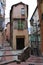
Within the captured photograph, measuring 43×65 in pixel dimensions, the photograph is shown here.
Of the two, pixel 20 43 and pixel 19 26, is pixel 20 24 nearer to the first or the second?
pixel 19 26

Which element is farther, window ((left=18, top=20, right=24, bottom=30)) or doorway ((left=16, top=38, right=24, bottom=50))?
doorway ((left=16, top=38, right=24, bottom=50))

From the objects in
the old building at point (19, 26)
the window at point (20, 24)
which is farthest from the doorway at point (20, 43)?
the window at point (20, 24)

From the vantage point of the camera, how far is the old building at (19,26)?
24000mm

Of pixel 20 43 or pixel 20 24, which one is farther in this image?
pixel 20 43

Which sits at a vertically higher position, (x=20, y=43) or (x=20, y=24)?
(x=20, y=24)

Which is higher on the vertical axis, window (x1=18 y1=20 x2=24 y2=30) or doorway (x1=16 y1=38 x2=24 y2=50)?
window (x1=18 y1=20 x2=24 y2=30)

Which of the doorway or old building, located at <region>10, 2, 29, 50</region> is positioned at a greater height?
old building, located at <region>10, 2, 29, 50</region>

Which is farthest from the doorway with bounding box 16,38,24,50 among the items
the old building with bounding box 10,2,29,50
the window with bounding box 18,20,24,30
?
the window with bounding box 18,20,24,30

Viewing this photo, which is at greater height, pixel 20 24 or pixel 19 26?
pixel 20 24

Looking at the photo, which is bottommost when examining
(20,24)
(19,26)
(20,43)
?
(20,43)

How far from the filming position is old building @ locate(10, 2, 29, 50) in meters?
24.0

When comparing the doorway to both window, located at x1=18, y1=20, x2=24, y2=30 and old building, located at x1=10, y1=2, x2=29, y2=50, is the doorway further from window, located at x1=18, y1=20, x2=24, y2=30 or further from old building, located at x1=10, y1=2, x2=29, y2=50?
window, located at x1=18, y1=20, x2=24, y2=30

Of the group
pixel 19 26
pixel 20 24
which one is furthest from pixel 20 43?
pixel 20 24

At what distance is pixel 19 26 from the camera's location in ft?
78.9
